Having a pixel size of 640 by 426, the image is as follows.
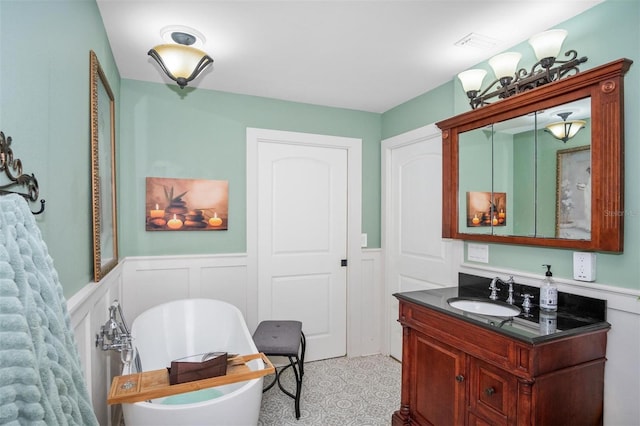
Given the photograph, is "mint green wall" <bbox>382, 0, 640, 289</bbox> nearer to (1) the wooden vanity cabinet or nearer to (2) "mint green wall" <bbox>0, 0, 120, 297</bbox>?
(1) the wooden vanity cabinet

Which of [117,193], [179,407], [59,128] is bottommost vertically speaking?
[179,407]

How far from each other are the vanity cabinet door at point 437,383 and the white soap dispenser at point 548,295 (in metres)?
0.51

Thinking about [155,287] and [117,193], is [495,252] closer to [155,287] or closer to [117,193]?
[155,287]

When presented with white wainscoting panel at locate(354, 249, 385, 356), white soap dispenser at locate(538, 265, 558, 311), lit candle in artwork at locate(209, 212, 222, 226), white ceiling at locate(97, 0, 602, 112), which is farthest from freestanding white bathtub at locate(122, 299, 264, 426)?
white ceiling at locate(97, 0, 602, 112)

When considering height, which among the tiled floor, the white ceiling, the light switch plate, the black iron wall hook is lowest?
the tiled floor

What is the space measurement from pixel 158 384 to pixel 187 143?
185cm

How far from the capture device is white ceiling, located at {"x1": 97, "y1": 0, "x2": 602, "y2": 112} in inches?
69.9

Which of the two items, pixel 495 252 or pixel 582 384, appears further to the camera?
pixel 495 252

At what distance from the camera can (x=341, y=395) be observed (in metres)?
2.71

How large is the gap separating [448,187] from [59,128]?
2261 millimetres

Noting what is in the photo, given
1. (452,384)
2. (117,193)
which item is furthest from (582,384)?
(117,193)

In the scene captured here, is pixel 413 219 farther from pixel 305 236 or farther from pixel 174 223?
pixel 174 223

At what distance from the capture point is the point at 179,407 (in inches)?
55.6

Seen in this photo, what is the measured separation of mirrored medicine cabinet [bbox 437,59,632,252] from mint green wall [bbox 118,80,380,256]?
151cm
